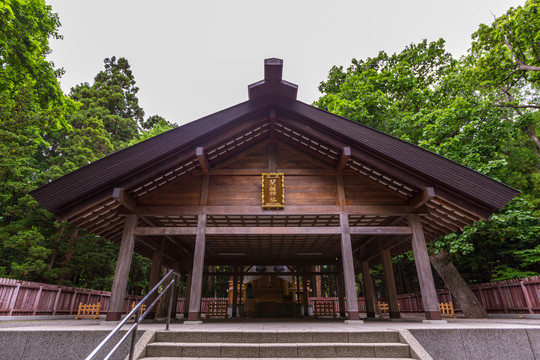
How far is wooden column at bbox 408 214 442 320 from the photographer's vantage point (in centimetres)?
632

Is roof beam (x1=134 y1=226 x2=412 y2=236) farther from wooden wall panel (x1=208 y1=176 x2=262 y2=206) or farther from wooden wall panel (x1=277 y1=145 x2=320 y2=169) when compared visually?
wooden wall panel (x1=277 y1=145 x2=320 y2=169)

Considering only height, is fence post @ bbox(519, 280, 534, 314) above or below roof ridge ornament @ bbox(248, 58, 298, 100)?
below

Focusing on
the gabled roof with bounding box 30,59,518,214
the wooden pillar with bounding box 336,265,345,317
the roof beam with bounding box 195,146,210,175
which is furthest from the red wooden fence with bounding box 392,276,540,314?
the roof beam with bounding box 195,146,210,175

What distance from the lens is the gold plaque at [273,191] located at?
725 cm

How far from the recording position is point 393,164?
6.66 m

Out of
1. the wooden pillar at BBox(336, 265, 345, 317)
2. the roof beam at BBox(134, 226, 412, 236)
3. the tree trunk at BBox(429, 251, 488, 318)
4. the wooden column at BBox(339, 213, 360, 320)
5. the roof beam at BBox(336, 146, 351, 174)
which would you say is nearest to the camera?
the wooden column at BBox(339, 213, 360, 320)

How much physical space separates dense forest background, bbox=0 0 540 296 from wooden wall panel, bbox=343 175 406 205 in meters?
4.87

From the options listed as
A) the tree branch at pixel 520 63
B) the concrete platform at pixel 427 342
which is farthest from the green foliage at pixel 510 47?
the concrete platform at pixel 427 342

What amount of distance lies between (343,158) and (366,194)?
4.42 ft

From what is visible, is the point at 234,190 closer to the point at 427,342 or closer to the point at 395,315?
the point at 427,342

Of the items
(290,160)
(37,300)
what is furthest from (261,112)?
(37,300)

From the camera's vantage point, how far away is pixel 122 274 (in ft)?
21.6

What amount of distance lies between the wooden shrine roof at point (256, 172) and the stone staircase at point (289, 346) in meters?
3.17

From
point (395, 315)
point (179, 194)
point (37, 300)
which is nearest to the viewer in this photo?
point (179, 194)
